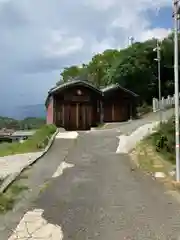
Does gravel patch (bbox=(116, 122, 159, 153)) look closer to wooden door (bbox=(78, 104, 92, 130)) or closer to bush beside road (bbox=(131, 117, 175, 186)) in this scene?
bush beside road (bbox=(131, 117, 175, 186))

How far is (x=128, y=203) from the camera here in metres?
12.5

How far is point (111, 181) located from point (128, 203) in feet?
11.6

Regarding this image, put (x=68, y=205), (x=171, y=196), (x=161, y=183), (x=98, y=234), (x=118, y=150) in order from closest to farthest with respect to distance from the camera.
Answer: (x=98, y=234)
(x=68, y=205)
(x=171, y=196)
(x=161, y=183)
(x=118, y=150)

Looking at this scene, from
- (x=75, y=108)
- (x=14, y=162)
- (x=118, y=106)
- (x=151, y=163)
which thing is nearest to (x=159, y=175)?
→ (x=151, y=163)

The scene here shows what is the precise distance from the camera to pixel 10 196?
1359cm

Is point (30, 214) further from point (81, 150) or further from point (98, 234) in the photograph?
point (81, 150)

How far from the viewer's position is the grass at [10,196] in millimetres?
12166

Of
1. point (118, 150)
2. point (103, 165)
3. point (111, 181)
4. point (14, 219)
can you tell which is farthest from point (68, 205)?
point (118, 150)

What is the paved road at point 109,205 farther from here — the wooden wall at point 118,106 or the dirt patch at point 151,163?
the wooden wall at point 118,106

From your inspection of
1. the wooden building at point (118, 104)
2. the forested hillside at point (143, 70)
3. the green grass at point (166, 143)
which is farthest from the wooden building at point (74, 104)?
the green grass at point (166, 143)

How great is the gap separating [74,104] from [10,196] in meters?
29.7

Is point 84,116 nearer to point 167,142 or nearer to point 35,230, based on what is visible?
point 167,142

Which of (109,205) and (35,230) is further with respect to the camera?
(109,205)

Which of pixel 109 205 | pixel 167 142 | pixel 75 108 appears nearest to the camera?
pixel 109 205
